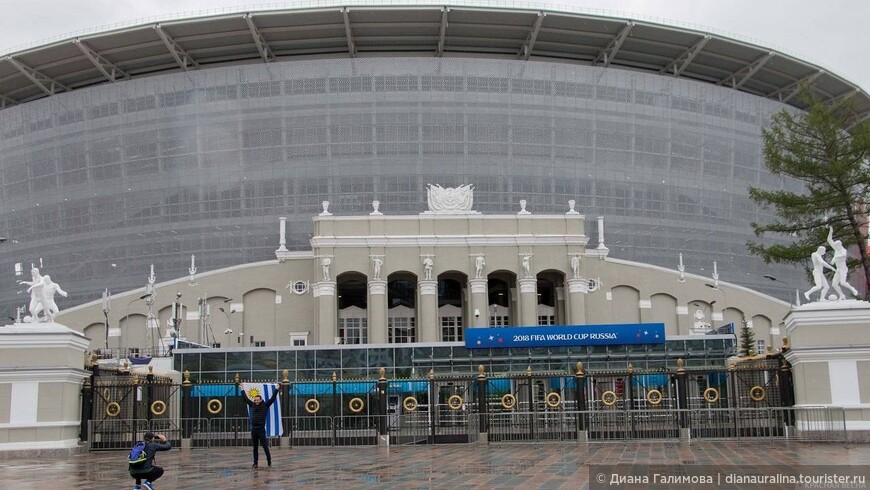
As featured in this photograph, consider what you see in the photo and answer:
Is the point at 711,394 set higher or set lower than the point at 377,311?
lower

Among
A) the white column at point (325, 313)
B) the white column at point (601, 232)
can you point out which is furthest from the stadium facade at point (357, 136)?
the white column at point (325, 313)

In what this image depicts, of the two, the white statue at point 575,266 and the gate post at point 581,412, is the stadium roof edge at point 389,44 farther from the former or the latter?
the gate post at point 581,412

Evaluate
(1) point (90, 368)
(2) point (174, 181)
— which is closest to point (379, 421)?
(1) point (90, 368)

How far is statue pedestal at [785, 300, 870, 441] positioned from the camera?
30.8 meters

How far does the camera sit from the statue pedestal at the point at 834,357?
3080 centimetres

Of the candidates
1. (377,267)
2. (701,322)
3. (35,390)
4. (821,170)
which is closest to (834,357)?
(821,170)

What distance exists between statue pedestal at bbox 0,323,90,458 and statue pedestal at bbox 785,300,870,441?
23.1m

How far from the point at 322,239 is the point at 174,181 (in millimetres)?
20959

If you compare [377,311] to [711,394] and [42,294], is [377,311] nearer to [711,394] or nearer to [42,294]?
[42,294]

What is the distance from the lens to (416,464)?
81.5 feet

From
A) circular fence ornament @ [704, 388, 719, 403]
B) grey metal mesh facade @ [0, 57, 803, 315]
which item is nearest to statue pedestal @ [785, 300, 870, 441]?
circular fence ornament @ [704, 388, 719, 403]

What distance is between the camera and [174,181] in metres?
86.3

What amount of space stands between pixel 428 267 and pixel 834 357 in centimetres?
4249

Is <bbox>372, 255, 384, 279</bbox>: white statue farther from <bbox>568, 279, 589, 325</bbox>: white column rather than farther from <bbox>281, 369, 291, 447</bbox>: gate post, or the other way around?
<bbox>281, 369, 291, 447</bbox>: gate post
